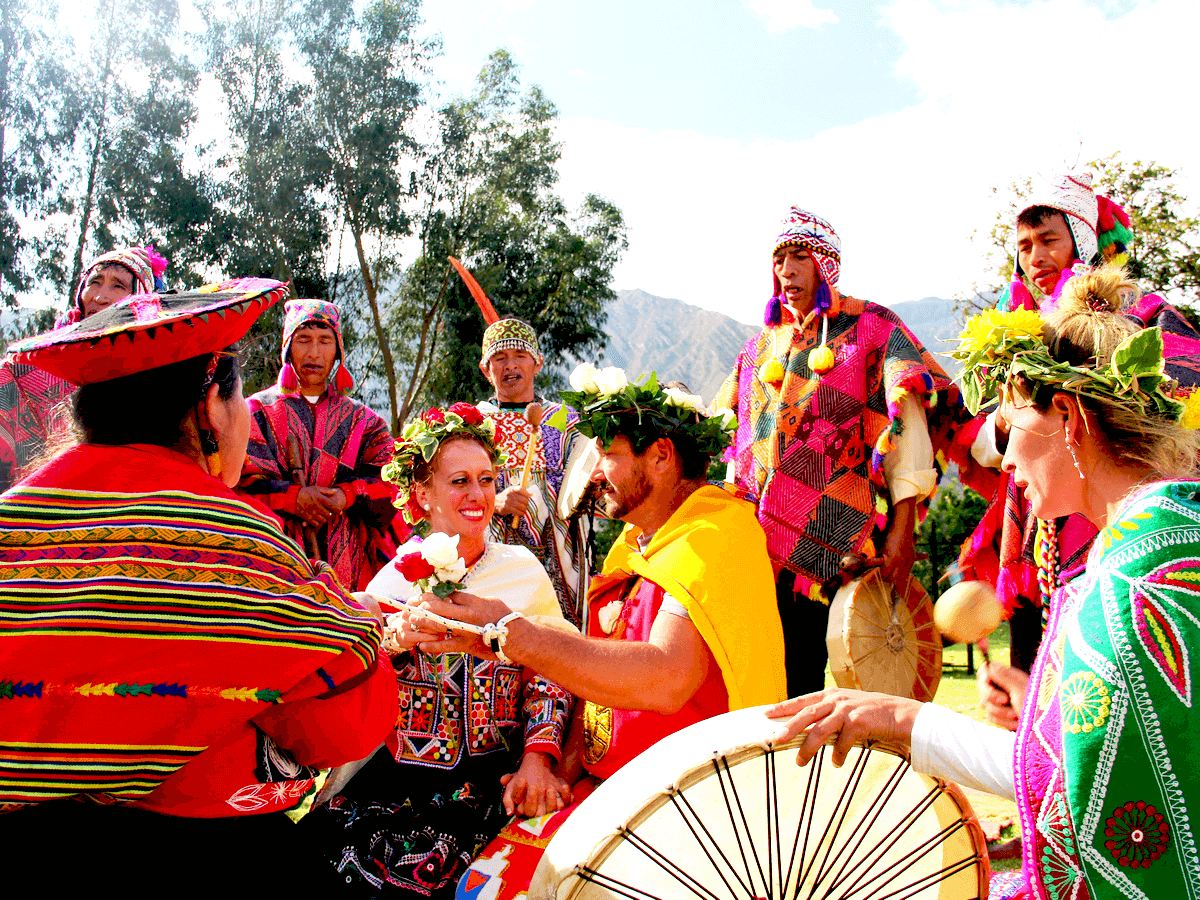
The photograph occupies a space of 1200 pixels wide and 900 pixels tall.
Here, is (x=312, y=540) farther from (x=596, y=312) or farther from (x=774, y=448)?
(x=596, y=312)

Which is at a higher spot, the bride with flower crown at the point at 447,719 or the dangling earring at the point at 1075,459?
the dangling earring at the point at 1075,459

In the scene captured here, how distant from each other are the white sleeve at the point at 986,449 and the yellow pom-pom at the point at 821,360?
748 millimetres

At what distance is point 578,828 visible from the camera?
6.47ft

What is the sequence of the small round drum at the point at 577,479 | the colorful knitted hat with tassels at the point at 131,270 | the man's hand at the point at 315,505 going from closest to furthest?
the colorful knitted hat with tassels at the point at 131,270
the small round drum at the point at 577,479
the man's hand at the point at 315,505

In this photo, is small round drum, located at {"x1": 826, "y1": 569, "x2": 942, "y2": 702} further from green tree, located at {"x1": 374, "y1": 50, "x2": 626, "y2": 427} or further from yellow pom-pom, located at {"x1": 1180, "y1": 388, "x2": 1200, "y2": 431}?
green tree, located at {"x1": 374, "y1": 50, "x2": 626, "y2": 427}

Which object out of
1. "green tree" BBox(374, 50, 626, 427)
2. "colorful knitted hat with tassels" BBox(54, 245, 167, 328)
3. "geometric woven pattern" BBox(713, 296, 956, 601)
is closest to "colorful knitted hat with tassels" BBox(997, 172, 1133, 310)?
"geometric woven pattern" BBox(713, 296, 956, 601)

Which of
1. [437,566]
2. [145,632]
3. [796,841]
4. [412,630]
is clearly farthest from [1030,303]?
[145,632]

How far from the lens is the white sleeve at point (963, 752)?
6.33 ft

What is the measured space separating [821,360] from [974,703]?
457cm

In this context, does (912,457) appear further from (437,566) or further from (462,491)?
(437,566)

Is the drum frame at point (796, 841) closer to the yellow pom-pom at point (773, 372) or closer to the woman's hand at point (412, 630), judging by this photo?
the woman's hand at point (412, 630)

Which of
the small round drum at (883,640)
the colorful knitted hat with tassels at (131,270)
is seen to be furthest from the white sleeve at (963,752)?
the colorful knitted hat with tassels at (131,270)

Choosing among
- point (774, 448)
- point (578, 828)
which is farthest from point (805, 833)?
point (774, 448)

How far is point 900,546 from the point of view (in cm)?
416
